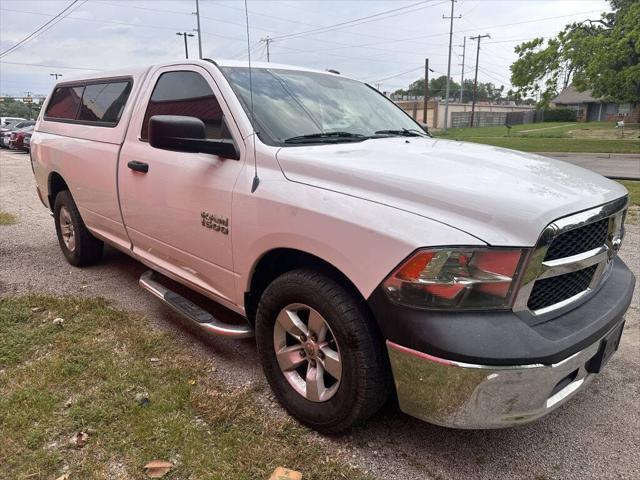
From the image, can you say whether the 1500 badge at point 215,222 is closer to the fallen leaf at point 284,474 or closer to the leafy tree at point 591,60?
the fallen leaf at point 284,474

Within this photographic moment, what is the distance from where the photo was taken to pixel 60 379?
292cm

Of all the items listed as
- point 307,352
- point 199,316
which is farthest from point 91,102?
point 307,352

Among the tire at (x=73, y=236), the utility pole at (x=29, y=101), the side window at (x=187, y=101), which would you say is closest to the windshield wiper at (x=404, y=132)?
the side window at (x=187, y=101)

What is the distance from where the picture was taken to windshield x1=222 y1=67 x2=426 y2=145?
287 cm

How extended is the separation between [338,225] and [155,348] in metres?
1.86

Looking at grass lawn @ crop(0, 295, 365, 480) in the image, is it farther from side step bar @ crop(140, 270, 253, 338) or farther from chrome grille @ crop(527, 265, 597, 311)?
chrome grille @ crop(527, 265, 597, 311)

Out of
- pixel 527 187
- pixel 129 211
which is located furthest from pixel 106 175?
pixel 527 187

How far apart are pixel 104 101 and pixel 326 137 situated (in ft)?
7.83

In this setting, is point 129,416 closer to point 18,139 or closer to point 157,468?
point 157,468

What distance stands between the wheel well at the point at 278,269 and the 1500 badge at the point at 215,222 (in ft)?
0.98

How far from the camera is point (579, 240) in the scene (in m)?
2.18

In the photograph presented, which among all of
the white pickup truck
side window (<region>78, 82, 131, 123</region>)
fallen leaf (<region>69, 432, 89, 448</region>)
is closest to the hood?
the white pickup truck

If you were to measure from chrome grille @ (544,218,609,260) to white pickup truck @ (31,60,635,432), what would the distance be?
1 cm

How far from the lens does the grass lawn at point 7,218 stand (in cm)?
732
